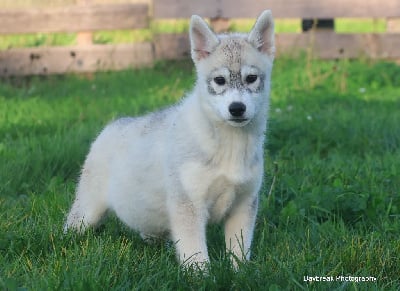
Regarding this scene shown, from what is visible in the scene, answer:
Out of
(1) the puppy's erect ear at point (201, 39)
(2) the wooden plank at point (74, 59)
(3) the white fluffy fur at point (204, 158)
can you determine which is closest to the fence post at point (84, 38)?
(2) the wooden plank at point (74, 59)

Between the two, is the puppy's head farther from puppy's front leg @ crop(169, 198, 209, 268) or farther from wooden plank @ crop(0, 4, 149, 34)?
wooden plank @ crop(0, 4, 149, 34)

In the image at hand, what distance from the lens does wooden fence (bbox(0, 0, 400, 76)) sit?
35.7 feet

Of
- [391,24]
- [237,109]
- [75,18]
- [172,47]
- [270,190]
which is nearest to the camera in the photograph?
[237,109]

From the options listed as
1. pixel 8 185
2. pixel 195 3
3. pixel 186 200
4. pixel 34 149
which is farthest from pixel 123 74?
pixel 186 200

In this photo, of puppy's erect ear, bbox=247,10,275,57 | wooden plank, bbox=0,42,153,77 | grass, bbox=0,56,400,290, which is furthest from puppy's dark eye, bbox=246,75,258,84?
wooden plank, bbox=0,42,153,77

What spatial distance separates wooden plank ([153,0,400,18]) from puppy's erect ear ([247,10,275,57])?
700 cm

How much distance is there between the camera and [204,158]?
4.07 metres

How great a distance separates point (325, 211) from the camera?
492cm

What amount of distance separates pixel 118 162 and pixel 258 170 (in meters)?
0.96

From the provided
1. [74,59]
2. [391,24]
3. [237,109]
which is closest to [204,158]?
[237,109]

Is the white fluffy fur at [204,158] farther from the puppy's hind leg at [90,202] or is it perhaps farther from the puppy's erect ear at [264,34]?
the puppy's hind leg at [90,202]

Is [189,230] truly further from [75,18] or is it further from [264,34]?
[75,18]

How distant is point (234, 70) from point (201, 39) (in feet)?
1.25

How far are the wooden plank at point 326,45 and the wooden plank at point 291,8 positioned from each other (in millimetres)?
342
